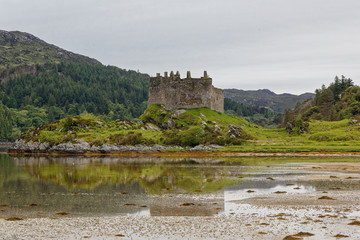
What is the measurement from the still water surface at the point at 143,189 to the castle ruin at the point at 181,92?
56.3m

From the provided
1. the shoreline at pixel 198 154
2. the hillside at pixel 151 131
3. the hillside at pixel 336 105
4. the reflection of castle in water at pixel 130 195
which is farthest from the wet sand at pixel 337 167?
the hillside at pixel 336 105

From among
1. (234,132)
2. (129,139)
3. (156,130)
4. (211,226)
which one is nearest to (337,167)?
(211,226)

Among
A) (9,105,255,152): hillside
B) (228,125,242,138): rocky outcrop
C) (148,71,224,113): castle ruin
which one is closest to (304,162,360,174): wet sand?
(9,105,255,152): hillside

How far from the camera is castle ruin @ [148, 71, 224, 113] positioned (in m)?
114

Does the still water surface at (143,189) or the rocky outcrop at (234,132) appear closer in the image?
the still water surface at (143,189)

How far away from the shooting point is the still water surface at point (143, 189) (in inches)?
1203

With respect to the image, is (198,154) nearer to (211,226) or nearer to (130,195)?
(130,195)

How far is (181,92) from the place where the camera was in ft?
375

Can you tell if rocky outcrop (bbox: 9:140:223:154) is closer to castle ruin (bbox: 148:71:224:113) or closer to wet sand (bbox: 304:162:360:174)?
castle ruin (bbox: 148:71:224:113)

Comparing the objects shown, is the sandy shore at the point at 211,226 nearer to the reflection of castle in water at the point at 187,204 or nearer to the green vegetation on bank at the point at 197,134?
the reflection of castle in water at the point at 187,204

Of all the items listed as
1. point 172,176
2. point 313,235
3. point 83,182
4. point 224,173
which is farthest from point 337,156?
point 313,235

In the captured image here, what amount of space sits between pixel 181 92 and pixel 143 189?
7517 cm

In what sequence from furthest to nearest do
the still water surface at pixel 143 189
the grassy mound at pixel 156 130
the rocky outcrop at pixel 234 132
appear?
the rocky outcrop at pixel 234 132, the grassy mound at pixel 156 130, the still water surface at pixel 143 189

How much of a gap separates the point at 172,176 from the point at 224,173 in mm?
6544
